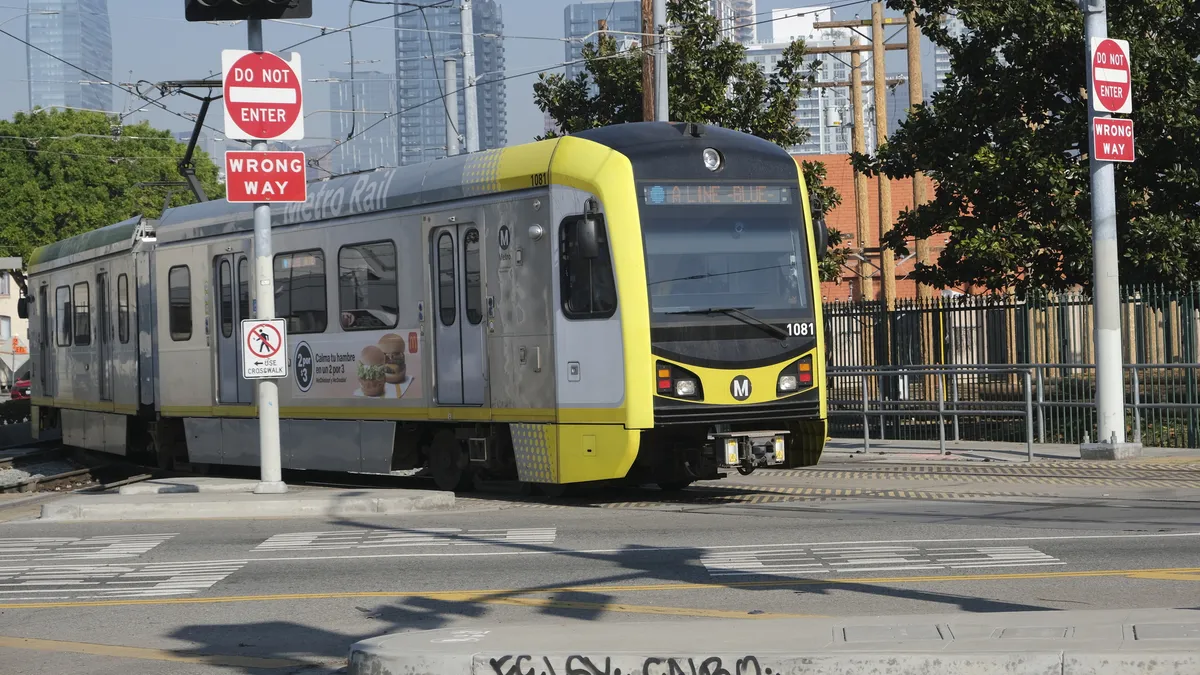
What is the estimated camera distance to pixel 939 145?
24.9 meters

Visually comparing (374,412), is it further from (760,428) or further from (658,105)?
(658,105)

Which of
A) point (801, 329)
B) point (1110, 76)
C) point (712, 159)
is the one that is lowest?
point (801, 329)

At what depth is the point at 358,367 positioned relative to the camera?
17.1 metres

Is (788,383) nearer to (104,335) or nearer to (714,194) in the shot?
(714,194)

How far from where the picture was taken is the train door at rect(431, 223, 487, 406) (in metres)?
15.4

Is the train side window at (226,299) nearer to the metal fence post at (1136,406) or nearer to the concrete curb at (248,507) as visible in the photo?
the concrete curb at (248,507)

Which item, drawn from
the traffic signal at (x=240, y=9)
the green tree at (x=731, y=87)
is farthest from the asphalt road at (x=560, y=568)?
the green tree at (x=731, y=87)

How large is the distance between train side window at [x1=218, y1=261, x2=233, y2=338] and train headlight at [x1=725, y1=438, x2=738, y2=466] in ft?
25.4

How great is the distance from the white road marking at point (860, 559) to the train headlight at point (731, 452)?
282 centimetres

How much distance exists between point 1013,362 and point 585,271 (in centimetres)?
1037

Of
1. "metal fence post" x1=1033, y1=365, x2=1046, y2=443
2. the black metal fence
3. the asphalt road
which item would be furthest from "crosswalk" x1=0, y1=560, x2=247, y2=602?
"metal fence post" x1=1033, y1=365, x2=1046, y2=443

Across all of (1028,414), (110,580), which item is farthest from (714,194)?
(1028,414)

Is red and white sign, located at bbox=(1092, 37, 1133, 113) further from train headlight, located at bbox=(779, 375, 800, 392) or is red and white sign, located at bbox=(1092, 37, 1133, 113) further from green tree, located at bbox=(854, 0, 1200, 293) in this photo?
train headlight, located at bbox=(779, 375, 800, 392)

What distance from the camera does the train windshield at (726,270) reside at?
45.8 ft
